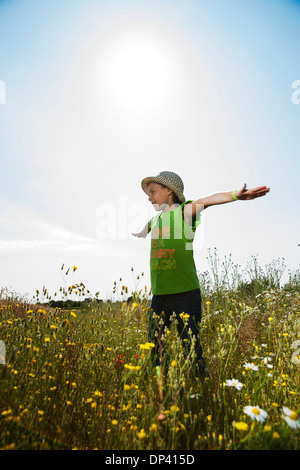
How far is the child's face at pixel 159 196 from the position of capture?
118 inches

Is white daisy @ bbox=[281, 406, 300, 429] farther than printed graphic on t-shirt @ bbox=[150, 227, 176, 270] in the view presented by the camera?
No

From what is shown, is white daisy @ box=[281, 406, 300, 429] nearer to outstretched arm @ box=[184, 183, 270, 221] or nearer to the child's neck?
outstretched arm @ box=[184, 183, 270, 221]

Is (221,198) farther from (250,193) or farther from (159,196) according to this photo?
(159,196)

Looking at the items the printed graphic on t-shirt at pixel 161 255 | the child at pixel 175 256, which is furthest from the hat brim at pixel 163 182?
the printed graphic on t-shirt at pixel 161 255

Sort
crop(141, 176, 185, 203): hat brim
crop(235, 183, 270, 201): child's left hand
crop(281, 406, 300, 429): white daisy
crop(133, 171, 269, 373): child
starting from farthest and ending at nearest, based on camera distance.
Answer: crop(141, 176, 185, 203): hat brim
crop(133, 171, 269, 373): child
crop(235, 183, 270, 201): child's left hand
crop(281, 406, 300, 429): white daisy

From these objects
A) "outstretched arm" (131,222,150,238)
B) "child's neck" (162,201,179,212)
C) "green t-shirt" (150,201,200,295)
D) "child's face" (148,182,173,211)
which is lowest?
"green t-shirt" (150,201,200,295)

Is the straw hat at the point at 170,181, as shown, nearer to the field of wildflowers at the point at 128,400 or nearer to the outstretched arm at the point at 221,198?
the outstretched arm at the point at 221,198

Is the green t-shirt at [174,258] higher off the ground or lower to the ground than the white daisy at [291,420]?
higher

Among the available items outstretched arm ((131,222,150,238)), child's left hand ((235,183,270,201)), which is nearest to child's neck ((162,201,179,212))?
outstretched arm ((131,222,150,238))

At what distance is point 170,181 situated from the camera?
2953 mm

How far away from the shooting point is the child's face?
300cm

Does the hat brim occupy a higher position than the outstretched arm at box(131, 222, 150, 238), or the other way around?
the hat brim

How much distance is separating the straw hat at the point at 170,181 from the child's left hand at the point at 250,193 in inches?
33.4
